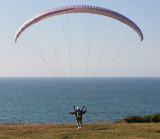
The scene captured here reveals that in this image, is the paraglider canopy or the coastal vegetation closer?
the paraglider canopy

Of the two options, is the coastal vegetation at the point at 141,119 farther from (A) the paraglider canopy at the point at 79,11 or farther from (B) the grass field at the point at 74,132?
(A) the paraglider canopy at the point at 79,11

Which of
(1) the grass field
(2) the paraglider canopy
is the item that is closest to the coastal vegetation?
(1) the grass field

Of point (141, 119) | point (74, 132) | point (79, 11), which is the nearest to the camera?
point (79, 11)

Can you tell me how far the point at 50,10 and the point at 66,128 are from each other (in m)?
8.54

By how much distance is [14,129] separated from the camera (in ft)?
64.5

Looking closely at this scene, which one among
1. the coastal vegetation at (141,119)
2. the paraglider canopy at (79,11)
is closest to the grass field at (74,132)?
the coastal vegetation at (141,119)

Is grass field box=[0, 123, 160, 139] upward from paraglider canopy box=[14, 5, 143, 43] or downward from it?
downward

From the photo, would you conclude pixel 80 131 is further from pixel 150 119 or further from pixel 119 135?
pixel 150 119

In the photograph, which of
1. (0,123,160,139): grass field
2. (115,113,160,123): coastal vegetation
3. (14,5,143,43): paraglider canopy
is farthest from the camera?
(115,113,160,123): coastal vegetation

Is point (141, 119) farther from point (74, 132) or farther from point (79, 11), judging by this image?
point (79, 11)

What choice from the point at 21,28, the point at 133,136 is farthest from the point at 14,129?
the point at 133,136

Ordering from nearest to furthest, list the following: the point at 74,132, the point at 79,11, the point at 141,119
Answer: the point at 79,11
the point at 74,132
the point at 141,119

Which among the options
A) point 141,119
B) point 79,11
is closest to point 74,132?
point 79,11

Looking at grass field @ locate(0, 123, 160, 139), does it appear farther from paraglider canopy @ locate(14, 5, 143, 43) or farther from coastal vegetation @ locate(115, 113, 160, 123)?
paraglider canopy @ locate(14, 5, 143, 43)
